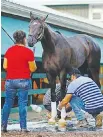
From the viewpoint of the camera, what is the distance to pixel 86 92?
7570 mm

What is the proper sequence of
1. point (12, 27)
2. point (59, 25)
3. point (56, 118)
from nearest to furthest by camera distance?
1. point (56, 118)
2. point (12, 27)
3. point (59, 25)

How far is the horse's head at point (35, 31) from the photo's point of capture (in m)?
7.25

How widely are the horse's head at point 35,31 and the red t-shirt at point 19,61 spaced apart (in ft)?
1.32

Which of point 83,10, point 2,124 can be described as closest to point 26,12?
point 2,124

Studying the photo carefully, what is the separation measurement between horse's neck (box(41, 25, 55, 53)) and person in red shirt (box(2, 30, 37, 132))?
0.84 m

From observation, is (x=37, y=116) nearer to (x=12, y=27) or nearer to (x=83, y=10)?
(x=12, y=27)

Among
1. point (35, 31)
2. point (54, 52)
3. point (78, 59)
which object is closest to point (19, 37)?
point (35, 31)

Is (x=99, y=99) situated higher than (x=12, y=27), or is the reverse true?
(x=12, y=27)

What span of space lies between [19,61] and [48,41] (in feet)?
3.54

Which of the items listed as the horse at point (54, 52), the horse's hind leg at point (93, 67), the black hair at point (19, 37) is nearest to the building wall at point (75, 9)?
the horse's hind leg at point (93, 67)

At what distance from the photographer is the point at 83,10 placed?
22.9 meters

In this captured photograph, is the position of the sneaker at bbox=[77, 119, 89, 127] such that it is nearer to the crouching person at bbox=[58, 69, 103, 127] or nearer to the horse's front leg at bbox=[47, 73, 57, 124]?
the crouching person at bbox=[58, 69, 103, 127]

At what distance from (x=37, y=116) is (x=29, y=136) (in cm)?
271

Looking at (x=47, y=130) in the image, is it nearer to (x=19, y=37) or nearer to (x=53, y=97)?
(x=53, y=97)
